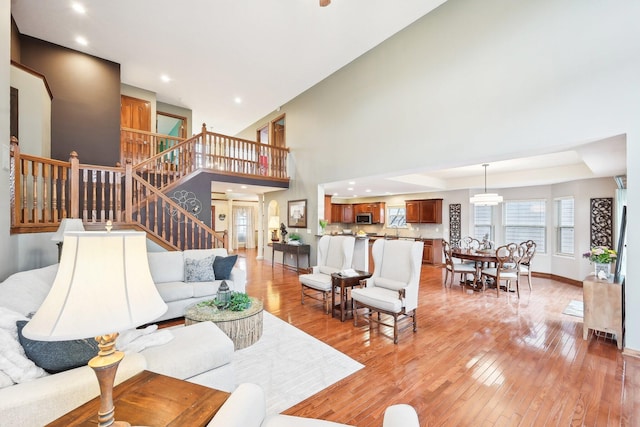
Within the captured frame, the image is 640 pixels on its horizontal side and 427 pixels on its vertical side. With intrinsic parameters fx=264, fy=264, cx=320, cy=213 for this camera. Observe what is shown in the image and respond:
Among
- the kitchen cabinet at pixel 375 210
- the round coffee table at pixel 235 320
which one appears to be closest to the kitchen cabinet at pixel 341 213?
the kitchen cabinet at pixel 375 210

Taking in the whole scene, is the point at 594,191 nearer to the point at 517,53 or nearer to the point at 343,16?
the point at 517,53

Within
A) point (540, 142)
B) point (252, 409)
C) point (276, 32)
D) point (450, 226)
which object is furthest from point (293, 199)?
point (252, 409)

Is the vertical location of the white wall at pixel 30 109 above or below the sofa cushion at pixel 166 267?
above

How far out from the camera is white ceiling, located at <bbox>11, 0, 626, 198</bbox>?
444 centimetres

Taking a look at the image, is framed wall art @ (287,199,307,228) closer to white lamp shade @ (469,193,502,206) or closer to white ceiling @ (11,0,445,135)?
white ceiling @ (11,0,445,135)

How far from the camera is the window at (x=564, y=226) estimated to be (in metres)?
6.42

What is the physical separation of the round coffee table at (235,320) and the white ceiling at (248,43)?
395 cm

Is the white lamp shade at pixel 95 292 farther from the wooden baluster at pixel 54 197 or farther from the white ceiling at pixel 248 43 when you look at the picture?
the white ceiling at pixel 248 43

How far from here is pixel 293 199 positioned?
315 inches

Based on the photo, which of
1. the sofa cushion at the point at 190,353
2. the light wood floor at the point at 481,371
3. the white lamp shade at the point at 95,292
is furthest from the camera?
the light wood floor at the point at 481,371

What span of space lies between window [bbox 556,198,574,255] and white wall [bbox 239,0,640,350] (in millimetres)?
4365

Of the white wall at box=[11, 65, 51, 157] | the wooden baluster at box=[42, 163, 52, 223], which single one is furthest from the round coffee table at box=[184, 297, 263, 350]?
the white wall at box=[11, 65, 51, 157]

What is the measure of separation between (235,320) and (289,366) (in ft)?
2.34

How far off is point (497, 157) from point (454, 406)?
335 centimetres
